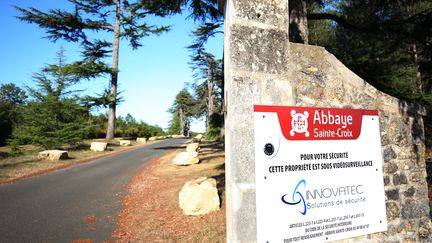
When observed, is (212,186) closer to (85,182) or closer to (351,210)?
(351,210)

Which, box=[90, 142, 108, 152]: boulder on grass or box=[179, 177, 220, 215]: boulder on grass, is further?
box=[90, 142, 108, 152]: boulder on grass

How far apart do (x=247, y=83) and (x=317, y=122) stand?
0.88 m

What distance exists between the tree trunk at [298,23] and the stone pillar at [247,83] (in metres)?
3.73

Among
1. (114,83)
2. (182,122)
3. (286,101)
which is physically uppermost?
(114,83)

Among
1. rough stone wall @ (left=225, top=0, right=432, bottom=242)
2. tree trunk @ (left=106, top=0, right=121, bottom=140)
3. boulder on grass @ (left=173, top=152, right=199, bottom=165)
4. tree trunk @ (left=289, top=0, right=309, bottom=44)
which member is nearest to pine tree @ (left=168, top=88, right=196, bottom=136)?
tree trunk @ (left=106, top=0, right=121, bottom=140)

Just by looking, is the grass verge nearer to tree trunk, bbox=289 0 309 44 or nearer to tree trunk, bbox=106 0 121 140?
tree trunk, bbox=106 0 121 140

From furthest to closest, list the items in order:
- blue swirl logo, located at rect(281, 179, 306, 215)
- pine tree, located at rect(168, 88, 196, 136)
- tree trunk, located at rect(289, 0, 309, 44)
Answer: pine tree, located at rect(168, 88, 196, 136) → tree trunk, located at rect(289, 0, 309, 44) → blue swirl logo, located at rect(281, 179, 306, 215)

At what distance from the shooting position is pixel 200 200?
559cm

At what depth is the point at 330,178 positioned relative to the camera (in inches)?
→ 105

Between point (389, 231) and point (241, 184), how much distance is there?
2048 mm

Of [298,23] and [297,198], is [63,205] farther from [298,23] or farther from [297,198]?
[298,23]

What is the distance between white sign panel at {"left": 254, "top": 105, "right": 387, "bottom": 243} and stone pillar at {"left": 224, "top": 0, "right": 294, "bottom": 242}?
100 mm

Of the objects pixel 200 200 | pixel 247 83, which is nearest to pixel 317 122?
pixel 247 83

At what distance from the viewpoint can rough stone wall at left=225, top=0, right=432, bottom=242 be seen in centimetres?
235
